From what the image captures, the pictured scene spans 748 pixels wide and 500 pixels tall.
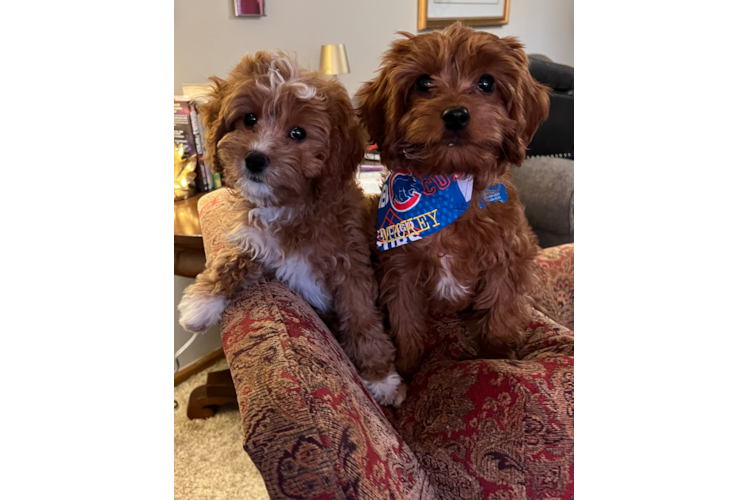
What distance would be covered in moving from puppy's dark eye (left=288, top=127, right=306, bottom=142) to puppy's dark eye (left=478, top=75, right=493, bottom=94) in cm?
49

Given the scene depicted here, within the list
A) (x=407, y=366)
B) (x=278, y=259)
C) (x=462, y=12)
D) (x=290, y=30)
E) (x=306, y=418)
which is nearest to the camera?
(x=306, y=418)

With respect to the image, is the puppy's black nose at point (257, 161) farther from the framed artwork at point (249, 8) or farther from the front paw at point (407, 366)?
the framed artwork at point (249, 8)

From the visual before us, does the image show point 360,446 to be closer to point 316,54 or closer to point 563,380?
point 563,380

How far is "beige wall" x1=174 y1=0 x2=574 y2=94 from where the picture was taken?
2912mm

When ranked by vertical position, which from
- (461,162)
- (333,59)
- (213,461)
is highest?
(333,59)

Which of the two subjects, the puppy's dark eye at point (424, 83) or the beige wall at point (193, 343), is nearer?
the puppy's dark eye at point (424, 83)

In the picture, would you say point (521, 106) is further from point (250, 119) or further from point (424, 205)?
point (250, 119)

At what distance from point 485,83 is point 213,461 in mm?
2190

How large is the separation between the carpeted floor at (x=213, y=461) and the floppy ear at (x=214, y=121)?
1630mm

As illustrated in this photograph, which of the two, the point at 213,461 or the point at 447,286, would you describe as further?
the point at 213,461

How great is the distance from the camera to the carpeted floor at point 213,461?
2.18m

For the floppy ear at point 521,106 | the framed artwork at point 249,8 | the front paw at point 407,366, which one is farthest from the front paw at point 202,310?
the framed artwork at point 249,8

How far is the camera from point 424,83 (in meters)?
1.21

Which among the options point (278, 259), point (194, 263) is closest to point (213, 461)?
point (194, 263)
